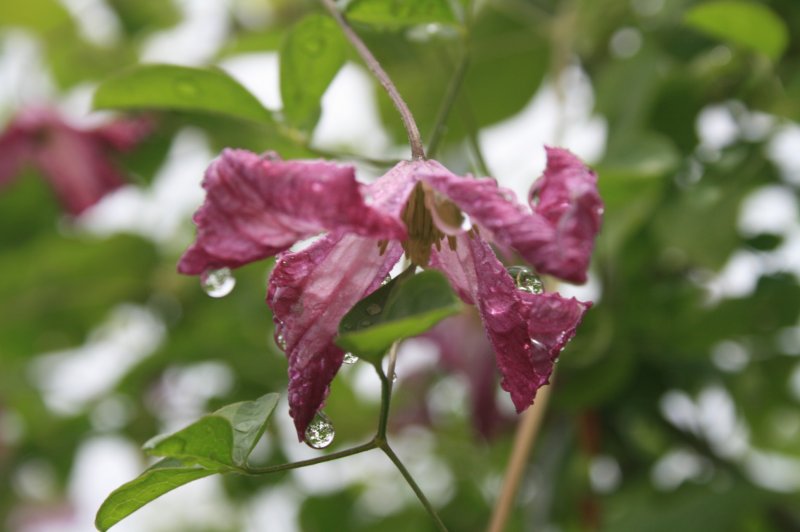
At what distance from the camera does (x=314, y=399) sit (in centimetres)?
46

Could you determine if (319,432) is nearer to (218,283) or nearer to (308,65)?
(218,283)

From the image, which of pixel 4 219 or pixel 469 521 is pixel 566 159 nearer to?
pixel 469 521

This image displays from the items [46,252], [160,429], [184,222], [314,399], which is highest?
[314,399]

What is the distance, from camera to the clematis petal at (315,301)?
46 centimetres

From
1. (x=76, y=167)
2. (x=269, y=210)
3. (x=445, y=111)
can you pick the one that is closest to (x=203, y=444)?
(x=269, y=210)

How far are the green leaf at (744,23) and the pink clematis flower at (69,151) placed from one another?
2.55 ft

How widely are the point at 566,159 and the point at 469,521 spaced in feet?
3.29

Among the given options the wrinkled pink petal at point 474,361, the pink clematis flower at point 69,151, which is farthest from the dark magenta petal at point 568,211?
the pink clematis flower at point 69,151

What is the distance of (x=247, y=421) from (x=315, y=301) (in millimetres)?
68

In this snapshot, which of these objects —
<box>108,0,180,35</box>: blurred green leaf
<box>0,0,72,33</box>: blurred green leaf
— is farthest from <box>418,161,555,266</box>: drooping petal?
<box>0,0,72,33</box>: blurred green leaf

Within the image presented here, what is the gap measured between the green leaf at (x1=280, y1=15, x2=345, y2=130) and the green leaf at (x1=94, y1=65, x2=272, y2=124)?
0.03 meters

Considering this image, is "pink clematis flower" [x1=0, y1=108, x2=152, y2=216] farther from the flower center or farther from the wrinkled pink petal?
the flower center

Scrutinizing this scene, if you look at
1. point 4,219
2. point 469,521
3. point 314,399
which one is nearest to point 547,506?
point 469,521

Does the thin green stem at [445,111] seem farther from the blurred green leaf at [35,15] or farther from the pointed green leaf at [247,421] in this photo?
the blurred green leaf at [35,15]
